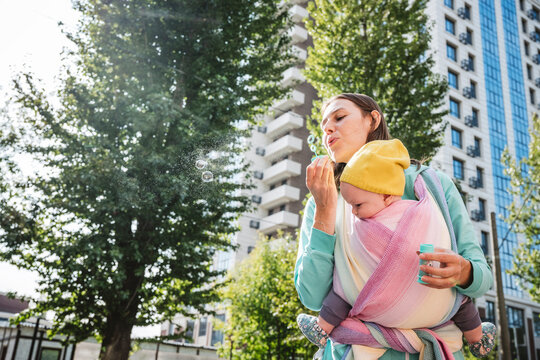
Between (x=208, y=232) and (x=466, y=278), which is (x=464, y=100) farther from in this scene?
(x=466, y=278)

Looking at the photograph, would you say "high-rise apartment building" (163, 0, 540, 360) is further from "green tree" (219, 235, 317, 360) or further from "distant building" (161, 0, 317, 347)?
"green tree" (219, 235, 317, 360)

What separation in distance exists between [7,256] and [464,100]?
3442 cm

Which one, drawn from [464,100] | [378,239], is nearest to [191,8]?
[378,239]

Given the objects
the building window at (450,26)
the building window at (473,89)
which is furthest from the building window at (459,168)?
the building window at (450,26)

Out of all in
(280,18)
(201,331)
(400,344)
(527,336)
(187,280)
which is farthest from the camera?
(201,331)

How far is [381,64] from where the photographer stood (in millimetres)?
11508

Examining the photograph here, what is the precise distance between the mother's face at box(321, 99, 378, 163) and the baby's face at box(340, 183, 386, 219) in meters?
0.38

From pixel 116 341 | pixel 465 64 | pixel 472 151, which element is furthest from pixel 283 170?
pixel 116 341

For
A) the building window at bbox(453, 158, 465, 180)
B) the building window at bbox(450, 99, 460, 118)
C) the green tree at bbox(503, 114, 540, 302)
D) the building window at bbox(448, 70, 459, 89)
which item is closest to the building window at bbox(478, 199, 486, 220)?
the building window at bbox(453, 158, 465, 180)

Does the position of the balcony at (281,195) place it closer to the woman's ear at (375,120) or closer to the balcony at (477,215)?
the balcony at (477,215)

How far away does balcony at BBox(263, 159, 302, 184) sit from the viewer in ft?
130

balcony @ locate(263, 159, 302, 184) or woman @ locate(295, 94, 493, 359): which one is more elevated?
balcony @ locate(263, 159, 302, 184)

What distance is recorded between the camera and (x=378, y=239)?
1295 millimetres

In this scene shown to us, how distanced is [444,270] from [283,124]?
41.2m
